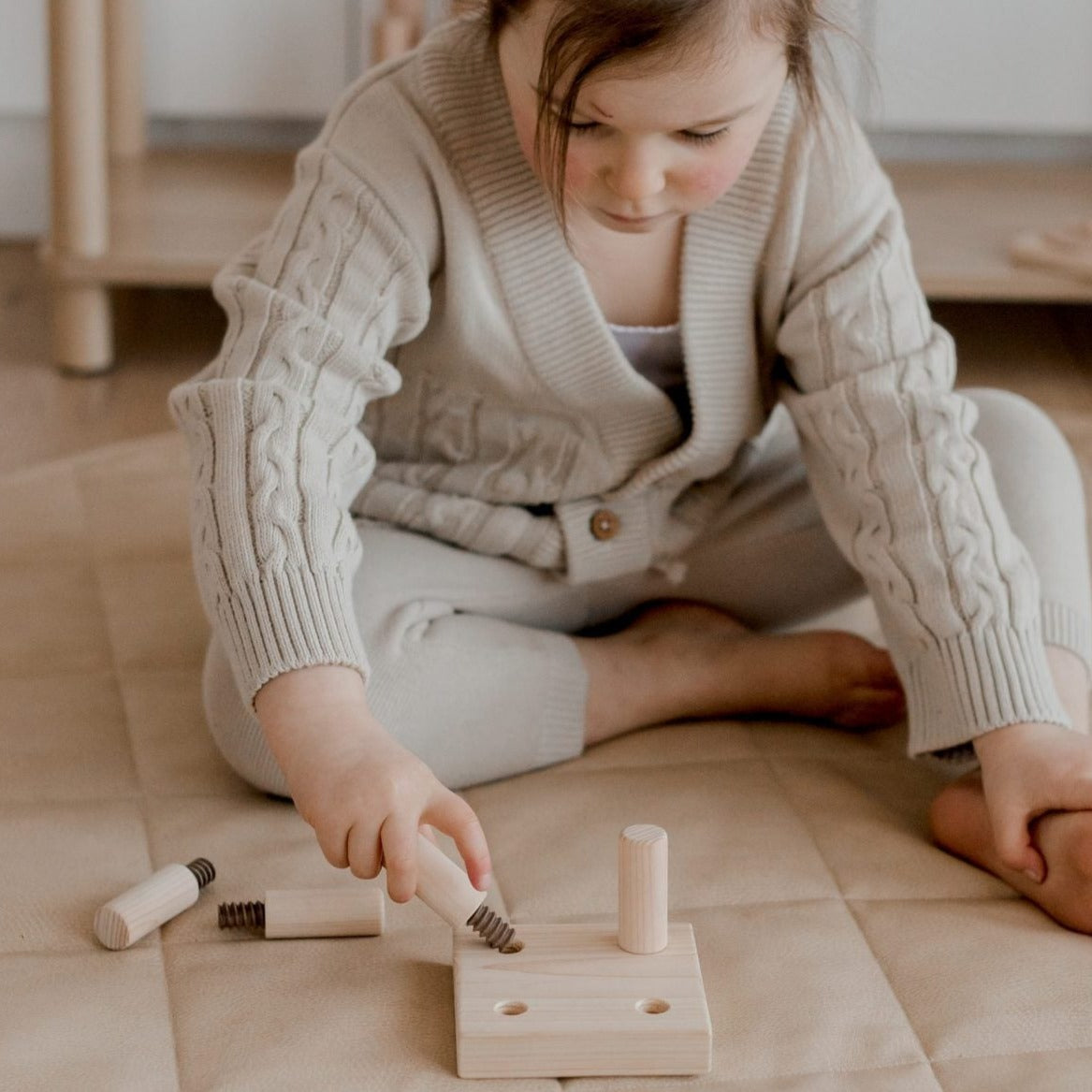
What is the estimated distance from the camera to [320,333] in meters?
0.84

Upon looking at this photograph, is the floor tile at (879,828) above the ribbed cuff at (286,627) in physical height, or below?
below

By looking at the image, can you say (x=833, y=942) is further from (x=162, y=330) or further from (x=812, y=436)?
(x=162, y=330)

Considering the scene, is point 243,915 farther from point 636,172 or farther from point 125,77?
point 125,77

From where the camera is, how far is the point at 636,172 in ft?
2.43

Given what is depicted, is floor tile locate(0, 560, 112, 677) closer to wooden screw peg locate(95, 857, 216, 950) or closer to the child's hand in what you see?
wooden screw peg locate(95, 857, 216, 950)

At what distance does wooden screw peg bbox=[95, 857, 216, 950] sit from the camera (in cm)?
73

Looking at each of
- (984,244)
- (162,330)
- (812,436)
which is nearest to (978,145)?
(984,244)

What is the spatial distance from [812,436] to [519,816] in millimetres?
269

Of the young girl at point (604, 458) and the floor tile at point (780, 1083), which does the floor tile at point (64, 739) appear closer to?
the young girl at point (604, 458)

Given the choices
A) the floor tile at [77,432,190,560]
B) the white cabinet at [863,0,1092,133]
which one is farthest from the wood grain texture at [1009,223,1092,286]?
the floor tile at [77,432,190,560]

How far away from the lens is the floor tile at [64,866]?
0.74 metres

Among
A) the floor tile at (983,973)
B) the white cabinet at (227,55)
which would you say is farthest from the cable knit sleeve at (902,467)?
the white cabinet at (227,55)

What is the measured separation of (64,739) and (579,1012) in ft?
1.23

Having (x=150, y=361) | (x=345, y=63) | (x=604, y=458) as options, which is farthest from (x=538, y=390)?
(x=345, y=63)
